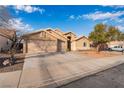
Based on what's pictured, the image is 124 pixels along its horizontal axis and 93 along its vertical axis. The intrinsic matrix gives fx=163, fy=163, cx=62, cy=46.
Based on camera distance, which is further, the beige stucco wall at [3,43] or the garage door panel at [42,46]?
the beige stucco wall at [3,43]

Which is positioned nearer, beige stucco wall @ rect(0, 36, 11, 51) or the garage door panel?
the garage door panel

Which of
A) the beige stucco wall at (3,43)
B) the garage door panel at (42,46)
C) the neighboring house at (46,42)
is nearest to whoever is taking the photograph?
the neighboring house at (46,42)

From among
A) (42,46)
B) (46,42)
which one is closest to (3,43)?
(42,46)

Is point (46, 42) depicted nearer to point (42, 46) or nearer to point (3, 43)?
point (42, 46)

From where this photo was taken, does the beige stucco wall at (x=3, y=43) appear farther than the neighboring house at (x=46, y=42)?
Yes

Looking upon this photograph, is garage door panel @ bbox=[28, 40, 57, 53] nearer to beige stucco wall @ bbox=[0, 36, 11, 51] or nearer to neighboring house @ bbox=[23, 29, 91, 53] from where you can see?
neighboring house @ bbox=[23, 29, 91, 53]

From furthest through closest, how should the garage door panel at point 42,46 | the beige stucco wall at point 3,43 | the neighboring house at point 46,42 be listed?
the beige stucco wall at point 3,43
the garage door panel at point 42,46
the neighboring house at point 46,42

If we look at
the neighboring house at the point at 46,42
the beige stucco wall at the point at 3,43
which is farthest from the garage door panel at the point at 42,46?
the beige stucco wall at the point at 3,43

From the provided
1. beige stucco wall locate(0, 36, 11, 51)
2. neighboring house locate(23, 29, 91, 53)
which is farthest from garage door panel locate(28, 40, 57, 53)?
beige stucco wall locate(0, 36, 11, 51)

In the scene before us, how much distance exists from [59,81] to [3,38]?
19.7 m

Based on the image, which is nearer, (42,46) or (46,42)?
(42,46)

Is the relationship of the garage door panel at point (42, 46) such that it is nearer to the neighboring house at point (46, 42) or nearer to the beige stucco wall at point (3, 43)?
→ the neighboring house at point (46, 42)
